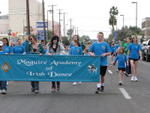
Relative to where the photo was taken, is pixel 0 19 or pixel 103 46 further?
pixel 0 19

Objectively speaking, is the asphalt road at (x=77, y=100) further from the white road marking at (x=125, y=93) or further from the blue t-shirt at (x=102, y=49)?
the blue t-shirt at (x=102, y=49)

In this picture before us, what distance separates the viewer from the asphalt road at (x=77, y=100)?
34.4 ft

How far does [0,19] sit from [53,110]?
15363 centimetres

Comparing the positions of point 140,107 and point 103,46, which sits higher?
point 103,46

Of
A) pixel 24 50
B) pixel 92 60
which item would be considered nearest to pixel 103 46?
pixel 92 60

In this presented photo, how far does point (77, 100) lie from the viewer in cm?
1199

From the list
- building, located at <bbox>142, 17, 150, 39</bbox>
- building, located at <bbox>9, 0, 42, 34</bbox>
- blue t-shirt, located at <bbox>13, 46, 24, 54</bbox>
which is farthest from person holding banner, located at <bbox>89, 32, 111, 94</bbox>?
building, located at <bbox>9, 0, 42, 34</bbox>

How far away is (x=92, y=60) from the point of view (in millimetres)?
13477

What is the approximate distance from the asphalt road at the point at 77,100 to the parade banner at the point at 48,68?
0.49 meters

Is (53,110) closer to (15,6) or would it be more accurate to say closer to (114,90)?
(114,90)

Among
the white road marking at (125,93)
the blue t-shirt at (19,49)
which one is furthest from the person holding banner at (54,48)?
the blue t-shirt at (19,49)

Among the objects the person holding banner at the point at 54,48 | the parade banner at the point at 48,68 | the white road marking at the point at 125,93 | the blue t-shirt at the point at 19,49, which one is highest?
the person holding banner at the point at 54,48

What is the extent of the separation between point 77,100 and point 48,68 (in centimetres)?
203

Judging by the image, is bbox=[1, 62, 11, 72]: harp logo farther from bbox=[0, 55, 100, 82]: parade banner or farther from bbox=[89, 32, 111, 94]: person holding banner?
bbox=[89, 32, 111, 94]: person holding banner
